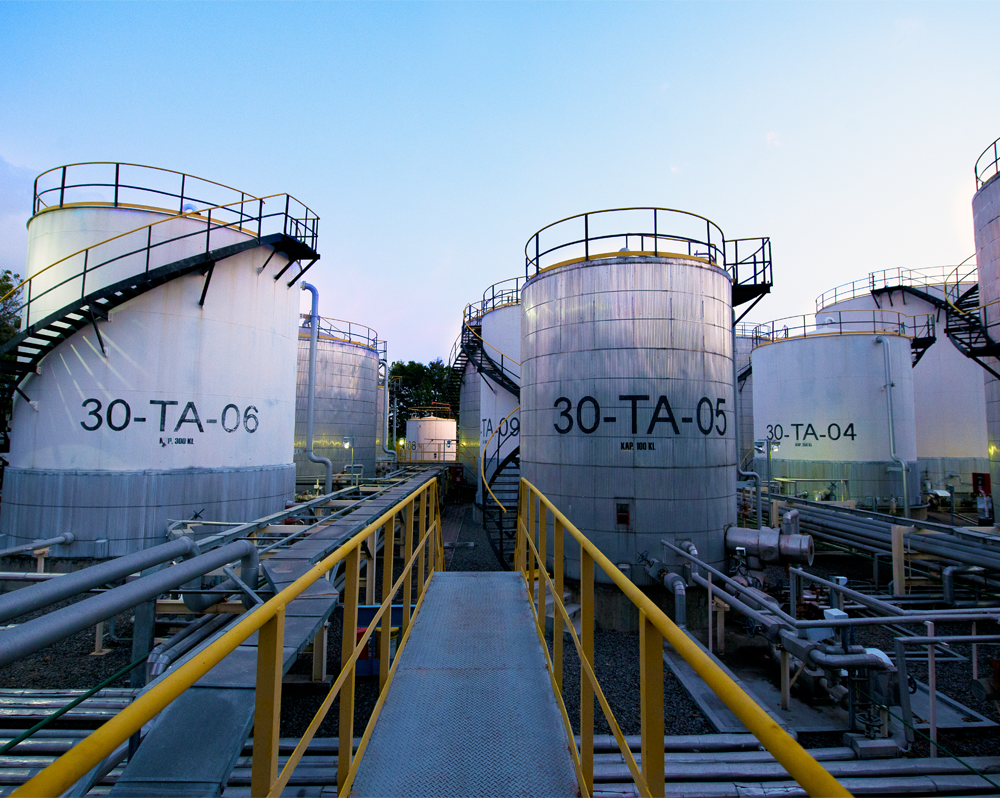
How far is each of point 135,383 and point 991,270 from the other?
2355 centimetres

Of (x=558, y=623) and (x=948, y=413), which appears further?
(x=948, y=413)

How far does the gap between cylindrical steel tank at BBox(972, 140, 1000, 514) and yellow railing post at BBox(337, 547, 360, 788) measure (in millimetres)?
18589

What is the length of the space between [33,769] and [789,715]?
29.9 feet

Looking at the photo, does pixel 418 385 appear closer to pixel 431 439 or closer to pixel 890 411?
pixel 431 439

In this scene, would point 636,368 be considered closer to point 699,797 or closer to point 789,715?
point 789,715

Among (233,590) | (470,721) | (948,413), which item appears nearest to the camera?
(470,721)

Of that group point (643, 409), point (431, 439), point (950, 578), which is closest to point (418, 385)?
point (431, 439)

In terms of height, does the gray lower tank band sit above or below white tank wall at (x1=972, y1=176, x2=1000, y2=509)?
below

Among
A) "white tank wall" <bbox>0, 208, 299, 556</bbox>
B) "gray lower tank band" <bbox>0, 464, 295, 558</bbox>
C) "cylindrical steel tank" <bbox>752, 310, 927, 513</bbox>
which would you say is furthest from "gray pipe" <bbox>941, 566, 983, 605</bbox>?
"gray lower tank band" <bbox>0, 464, 295, 558</bbox>

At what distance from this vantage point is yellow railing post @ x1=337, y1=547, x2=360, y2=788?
2.78 meters

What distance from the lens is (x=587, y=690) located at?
3014 mm

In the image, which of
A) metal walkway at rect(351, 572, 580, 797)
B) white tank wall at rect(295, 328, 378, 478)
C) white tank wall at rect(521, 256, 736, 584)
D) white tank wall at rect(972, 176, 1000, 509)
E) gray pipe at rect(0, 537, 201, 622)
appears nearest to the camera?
gray pipe at rect(0, 537, 201, 622)

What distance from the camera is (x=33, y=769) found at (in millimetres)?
4871

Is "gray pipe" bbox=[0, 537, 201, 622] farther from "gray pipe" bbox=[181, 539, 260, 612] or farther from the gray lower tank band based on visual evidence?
the gray lower tank band
